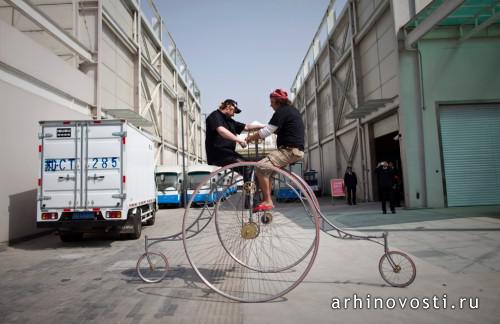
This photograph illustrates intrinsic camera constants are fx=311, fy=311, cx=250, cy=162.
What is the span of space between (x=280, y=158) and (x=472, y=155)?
13.0 meters

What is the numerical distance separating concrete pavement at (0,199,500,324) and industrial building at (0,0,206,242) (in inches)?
129

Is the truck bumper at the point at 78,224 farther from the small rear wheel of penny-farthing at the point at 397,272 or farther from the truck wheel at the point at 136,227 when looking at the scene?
the small rear wheel of penny-farthing at the point at 397,272

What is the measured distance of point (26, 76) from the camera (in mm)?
9805

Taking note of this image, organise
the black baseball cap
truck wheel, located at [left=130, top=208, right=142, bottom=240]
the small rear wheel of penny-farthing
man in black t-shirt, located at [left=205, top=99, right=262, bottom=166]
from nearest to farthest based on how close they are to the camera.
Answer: the small rear wheel of penny-farthing
man in black t-shirt, located at [left=205, top=99, right=262, bottom=166]
the black baseball cap
truck wheel, located at [left=130, top=208, right=142, bottom=240]

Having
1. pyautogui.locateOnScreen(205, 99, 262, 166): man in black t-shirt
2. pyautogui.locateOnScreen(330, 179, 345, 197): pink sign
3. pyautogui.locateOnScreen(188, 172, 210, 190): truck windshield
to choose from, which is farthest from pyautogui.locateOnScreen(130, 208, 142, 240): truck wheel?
pyautogui.locateOnScreen(188, 172, 210, 190): truck windshield

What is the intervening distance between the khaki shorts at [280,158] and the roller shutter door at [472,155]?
12.2 metres

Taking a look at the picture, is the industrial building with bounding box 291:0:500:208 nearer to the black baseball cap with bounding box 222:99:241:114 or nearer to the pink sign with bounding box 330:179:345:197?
the pink sign with bounding box 330:179:345:197

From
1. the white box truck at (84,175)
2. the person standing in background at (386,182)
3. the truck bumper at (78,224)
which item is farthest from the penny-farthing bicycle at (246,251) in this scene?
the person standing in background at (386,182)

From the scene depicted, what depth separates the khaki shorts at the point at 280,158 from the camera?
4.16m

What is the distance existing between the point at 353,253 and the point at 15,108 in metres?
10.1

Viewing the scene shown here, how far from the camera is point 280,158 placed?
4.23 meters

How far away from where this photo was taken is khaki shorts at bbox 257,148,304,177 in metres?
4.16

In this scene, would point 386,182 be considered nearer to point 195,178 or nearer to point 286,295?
point 286,295

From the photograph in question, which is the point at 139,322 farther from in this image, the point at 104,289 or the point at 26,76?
the point at 26,76
